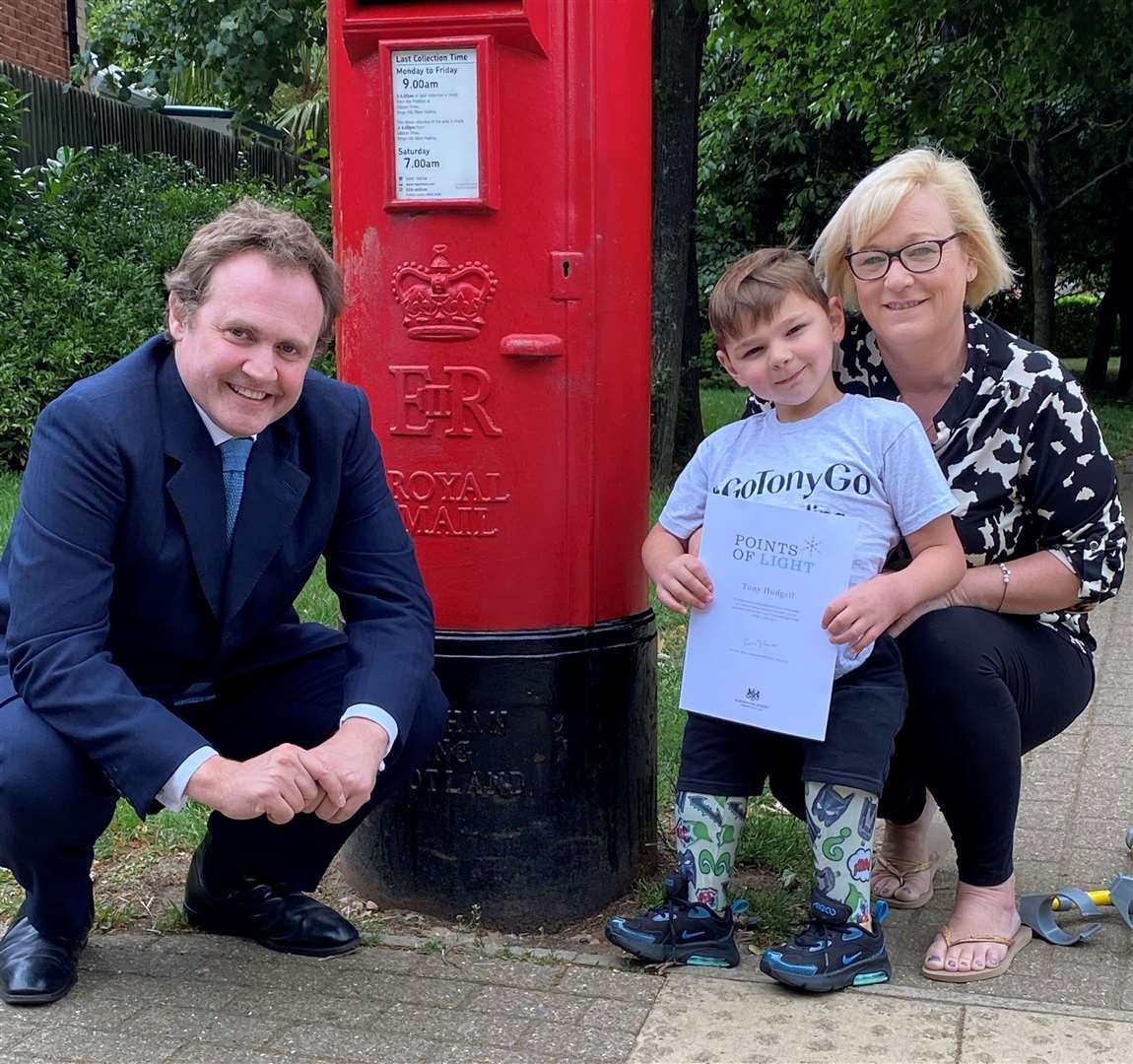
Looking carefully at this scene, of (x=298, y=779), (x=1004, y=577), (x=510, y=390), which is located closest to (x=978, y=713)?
(x=1004, y=577)

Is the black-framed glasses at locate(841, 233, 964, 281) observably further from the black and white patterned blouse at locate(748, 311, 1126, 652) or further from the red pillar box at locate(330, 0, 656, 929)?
the red pillar box at locate(330, 0, 656, 929)

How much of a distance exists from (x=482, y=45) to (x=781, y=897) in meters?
1.91

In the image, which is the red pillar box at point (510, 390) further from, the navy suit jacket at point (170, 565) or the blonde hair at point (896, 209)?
the blonde hair at point (896, 209)

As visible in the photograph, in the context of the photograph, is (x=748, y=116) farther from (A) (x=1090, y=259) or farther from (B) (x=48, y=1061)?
(B) (x=48, y=1061)

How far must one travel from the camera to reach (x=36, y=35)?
1294 centimetres

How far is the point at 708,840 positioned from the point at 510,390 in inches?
38.7

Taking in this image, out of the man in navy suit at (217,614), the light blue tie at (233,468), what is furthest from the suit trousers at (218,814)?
the light blue tie at (233,468)

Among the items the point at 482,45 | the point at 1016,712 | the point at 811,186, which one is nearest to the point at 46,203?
the point at 482,45

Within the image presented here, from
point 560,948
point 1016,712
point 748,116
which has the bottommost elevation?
point 560,948

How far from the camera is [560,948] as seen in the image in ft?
9.84

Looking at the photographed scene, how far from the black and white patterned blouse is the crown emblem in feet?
3.15

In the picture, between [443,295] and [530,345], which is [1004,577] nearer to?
[530,345]

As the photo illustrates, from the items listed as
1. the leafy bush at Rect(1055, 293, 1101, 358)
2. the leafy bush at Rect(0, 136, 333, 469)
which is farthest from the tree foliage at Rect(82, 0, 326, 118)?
the leafy bush at Rect(1055, 293, 1101, 358)

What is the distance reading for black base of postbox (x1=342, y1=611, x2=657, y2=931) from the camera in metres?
3.00
